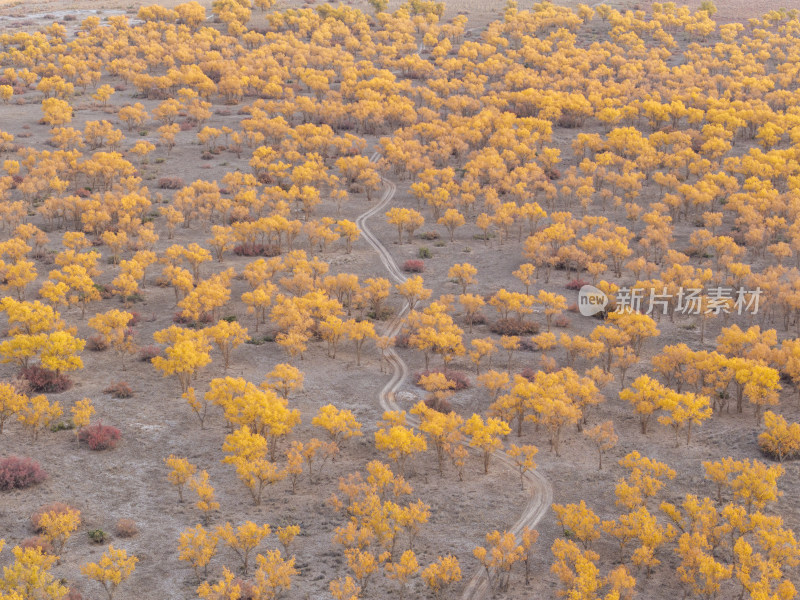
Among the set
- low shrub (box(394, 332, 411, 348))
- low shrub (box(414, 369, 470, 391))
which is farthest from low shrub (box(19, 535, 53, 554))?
low shrub (box(394, 332, 411, 348))

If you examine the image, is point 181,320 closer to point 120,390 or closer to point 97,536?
point 120,390

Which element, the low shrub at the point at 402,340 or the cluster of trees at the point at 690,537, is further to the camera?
the low shrub at the point at 402,340

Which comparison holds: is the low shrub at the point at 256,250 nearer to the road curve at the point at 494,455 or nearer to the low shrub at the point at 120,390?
the road curve at the point at 494,455

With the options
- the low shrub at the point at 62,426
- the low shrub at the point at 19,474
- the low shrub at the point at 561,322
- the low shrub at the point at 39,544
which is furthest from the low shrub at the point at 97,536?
the low shrub at the point at 561,322

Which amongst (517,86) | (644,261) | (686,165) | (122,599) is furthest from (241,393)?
(517,86)

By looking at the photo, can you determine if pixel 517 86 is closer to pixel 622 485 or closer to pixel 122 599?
pixel 622 485

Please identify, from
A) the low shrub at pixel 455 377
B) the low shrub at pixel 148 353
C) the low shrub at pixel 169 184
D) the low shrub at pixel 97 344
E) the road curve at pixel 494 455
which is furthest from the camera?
the low shrub at pixel 169 184
